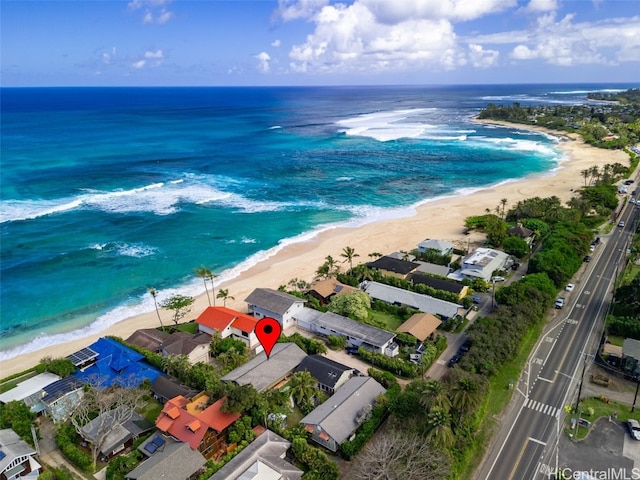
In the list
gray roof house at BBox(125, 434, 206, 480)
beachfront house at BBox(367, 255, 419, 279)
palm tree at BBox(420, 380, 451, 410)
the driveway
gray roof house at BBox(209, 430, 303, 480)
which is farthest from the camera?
beachfront house at BBox(367, 255, 419, 279)

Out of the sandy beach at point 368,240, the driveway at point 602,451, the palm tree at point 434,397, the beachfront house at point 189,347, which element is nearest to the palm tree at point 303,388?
the palm tree at point 434,397

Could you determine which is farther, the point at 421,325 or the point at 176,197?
the point at 176,197

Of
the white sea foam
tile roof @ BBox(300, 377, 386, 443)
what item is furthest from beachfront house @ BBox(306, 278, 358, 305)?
the white sea foam

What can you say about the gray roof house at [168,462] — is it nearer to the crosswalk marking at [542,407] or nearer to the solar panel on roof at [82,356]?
the solar panel on roof at [82,356]

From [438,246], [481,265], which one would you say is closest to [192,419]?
[481,265]

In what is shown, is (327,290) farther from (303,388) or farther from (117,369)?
(117,369)

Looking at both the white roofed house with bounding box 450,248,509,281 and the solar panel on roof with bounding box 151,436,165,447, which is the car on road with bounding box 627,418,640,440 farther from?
the solar panel on roof with bounding box 151,436,165,447

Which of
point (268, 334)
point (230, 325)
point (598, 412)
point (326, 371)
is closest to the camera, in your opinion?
point (598, 412)
